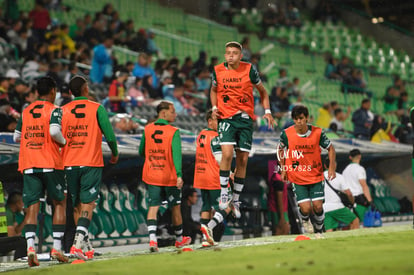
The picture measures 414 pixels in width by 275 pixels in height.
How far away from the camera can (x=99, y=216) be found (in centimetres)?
1361

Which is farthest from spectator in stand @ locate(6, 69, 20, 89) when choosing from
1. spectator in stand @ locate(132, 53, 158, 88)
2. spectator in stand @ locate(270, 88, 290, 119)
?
spectator in stand @ locate(270, 88, 290, 119)

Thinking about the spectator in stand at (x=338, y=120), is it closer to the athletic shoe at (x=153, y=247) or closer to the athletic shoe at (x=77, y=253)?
the athletic shoe at (x=153, y=247)

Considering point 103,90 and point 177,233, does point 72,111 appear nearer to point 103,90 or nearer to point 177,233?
point 177,233

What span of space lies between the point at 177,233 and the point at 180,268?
378cm

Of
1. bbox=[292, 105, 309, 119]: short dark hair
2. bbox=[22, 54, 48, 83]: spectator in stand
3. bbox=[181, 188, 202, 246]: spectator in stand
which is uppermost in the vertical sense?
bbox=[22, 54, 48, 83]: spectator in stand

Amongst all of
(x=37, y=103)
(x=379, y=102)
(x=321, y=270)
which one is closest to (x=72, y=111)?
(x=37, y=103)

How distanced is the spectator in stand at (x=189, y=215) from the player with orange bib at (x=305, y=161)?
12.2ft

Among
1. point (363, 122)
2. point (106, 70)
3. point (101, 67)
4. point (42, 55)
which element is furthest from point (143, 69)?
point (363, 122)

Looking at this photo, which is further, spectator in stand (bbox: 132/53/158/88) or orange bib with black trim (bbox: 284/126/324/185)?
spectator in stand (bbox: 132/53/158/88)

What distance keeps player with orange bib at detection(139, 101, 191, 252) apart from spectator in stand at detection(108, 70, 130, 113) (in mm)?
5396

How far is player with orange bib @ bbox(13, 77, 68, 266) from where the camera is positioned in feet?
27.9

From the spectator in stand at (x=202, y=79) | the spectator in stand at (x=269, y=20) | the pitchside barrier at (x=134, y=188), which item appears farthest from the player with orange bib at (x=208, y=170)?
the spectator in stand at (x=269, y=20)

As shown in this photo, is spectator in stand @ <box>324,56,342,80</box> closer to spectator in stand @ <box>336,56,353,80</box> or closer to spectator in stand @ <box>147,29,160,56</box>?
spectator in stand @ <box>336,56,353,80</box>

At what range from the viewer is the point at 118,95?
15.9 meters
